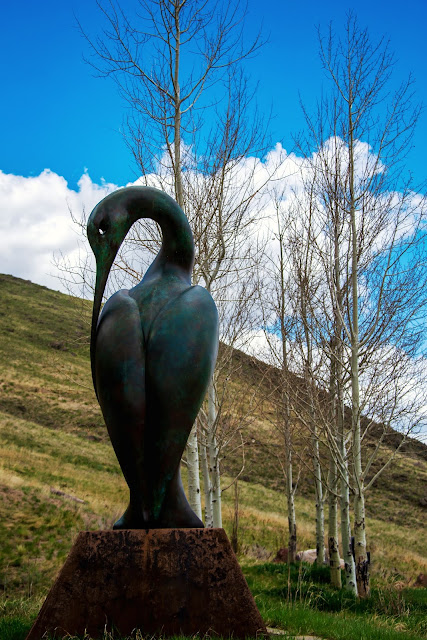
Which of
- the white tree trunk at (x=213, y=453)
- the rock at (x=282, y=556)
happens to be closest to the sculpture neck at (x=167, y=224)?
the white tree trunk at (x=213, y=453)

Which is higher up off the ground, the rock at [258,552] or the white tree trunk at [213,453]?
the white tree trunk at [213,453]

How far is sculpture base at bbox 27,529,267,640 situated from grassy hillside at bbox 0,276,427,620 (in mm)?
5569

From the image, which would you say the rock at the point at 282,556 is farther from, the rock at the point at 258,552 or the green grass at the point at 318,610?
the green grass at the point at 318,610

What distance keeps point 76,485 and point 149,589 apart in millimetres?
16110

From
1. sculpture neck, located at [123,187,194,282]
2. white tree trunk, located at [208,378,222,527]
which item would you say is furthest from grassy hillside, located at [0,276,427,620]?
sculpture neck, located at [123,187,194,282]

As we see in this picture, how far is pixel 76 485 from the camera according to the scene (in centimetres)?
1855

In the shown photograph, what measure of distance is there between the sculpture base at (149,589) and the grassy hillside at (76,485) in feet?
18.3

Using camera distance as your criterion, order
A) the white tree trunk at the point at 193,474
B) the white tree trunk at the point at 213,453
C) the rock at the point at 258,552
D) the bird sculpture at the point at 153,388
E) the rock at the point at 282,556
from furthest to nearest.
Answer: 1. the rock at the point at 258,552
2. the rock at the point at 282,556
3. the white tree trunk at the point at 213,453
4. the white tree trunk at the point at 193,474
5. the bird sculpture at the point at 153,388

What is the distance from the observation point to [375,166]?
9547mm

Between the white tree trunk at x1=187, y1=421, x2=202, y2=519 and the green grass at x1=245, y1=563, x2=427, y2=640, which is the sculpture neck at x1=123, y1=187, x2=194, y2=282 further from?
the white tree trunk at x1=187, y1=421, x2=202, y2=519

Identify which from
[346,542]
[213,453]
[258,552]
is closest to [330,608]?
[346,542]

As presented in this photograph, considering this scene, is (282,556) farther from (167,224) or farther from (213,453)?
(167,224)

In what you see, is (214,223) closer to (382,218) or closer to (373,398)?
(382,218)

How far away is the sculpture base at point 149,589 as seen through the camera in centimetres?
341
